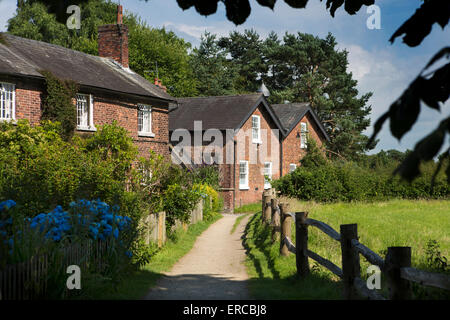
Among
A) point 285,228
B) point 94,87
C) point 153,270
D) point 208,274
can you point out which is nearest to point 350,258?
point 208,274

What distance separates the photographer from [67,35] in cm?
5012

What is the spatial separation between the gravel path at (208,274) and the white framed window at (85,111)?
888 cm

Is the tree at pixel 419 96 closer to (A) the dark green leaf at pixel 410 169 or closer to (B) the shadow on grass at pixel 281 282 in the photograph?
(A) the dark green leaf at pixel 410 169

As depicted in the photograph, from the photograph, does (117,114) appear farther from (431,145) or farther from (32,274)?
(431,145)

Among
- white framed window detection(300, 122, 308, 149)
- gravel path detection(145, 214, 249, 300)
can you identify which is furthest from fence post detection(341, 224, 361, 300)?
white framed window detection(300, 122, 308, 149)

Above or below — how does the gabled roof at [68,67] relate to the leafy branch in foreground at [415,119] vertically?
above

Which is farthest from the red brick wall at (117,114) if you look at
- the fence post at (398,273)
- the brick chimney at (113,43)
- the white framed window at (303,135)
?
the fence post at (398,273)

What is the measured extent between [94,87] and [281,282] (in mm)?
15774

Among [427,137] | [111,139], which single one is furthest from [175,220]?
[427,137]

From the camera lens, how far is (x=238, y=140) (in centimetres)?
3122

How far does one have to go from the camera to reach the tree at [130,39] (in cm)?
4775
